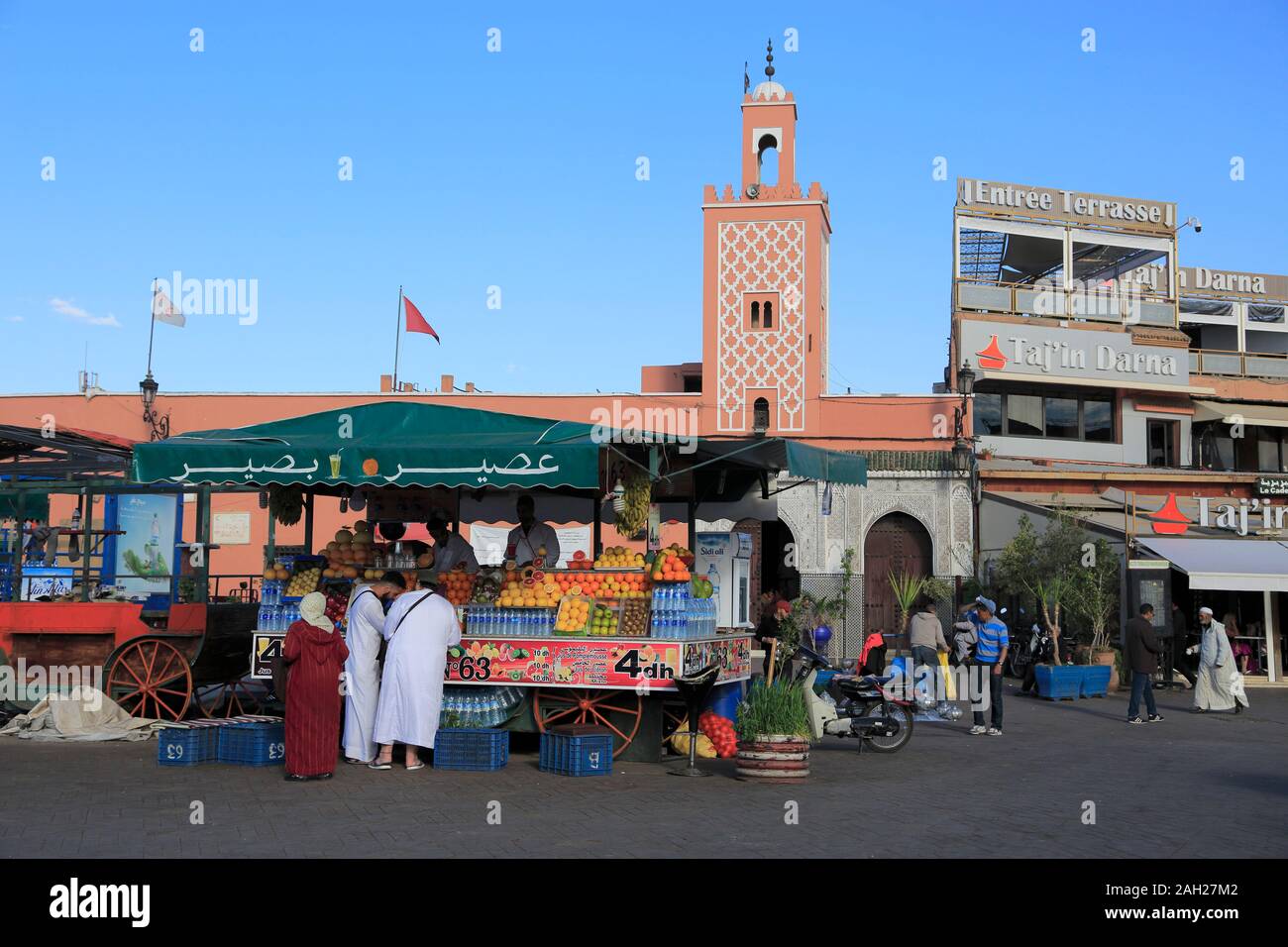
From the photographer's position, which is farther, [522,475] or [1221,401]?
[1221,401]

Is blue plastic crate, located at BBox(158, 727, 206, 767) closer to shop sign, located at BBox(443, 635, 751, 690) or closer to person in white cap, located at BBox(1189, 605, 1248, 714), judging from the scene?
shop sign, located at BBox(443, 635, 751, 690)

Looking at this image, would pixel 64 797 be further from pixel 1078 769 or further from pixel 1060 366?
pixel 1060 366

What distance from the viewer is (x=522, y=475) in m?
10.8

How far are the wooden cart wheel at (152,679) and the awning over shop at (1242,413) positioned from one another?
2727 centimetres

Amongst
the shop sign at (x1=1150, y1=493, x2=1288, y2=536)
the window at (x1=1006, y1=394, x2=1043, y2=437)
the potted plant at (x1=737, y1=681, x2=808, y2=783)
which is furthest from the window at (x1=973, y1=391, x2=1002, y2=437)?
the potted plant at (x1=737, y1=681, x2=808, y2=783)

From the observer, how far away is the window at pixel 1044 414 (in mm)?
31031

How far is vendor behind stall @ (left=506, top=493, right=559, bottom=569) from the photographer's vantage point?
12344 mm

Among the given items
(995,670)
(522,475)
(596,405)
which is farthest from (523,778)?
(596,405)

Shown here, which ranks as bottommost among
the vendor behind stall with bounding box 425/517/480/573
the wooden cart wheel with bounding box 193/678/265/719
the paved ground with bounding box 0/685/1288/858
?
the paved ground with bounding box 0/685/1288/858

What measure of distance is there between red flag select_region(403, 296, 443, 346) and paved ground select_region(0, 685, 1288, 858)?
17.9m

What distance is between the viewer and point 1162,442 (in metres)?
Answer: 32.3

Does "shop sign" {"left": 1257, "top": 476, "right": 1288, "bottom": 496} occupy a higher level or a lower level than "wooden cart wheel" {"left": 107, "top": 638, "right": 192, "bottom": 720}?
higher

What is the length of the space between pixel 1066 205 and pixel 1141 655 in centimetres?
1962

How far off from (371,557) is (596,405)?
2000 centimetres
